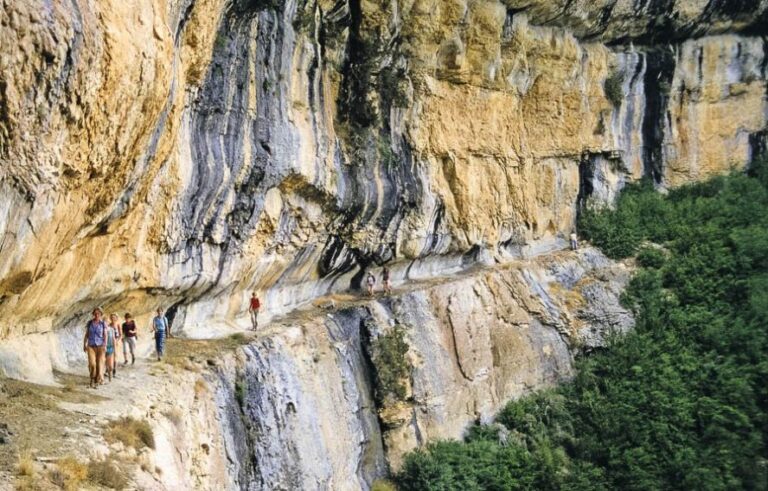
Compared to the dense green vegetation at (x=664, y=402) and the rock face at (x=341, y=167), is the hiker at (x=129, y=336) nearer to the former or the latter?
the rock face at (x=341, y=167)

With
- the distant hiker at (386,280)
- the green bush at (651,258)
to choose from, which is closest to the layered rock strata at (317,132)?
the distant hiker at (386,280)

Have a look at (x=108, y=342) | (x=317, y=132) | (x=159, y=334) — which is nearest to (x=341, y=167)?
(x=317, y=132)

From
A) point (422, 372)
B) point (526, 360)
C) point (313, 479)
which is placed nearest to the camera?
point (313, 479)

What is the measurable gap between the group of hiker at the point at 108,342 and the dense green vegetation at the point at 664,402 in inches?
230

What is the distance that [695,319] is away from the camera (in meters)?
18.6

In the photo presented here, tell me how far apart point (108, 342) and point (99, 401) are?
1197mm

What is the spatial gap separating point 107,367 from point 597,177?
770 inches

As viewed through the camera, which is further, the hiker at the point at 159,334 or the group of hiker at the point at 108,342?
the hiker at the point at 159,334

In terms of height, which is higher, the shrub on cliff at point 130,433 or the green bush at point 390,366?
the shrub on cliff at point 130,433

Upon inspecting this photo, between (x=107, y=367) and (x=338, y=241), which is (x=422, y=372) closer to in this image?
(x=338, y=241)

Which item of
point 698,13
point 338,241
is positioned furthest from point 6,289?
point 698,13

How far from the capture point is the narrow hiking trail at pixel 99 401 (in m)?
6.18

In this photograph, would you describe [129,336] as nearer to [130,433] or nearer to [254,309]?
[130,433]

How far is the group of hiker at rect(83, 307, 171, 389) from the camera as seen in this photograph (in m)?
8.21
